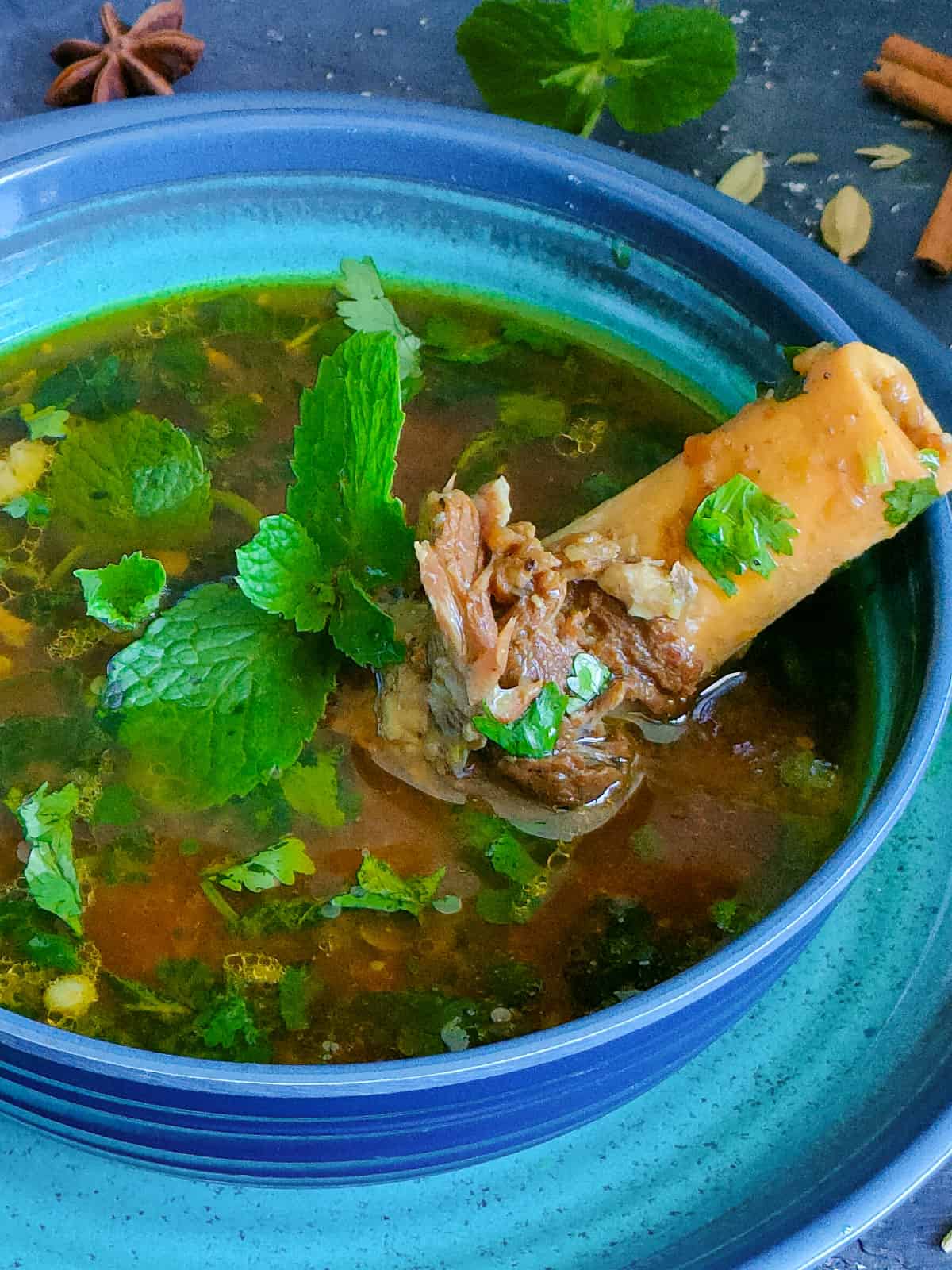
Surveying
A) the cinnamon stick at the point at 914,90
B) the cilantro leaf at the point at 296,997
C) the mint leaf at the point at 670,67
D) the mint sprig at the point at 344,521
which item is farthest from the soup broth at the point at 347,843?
the cinnamon stick at the point at 914,90

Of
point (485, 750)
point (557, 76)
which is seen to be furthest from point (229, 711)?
point (557, 76)

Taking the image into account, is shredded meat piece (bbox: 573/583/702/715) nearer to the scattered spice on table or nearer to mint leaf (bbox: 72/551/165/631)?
mint leaf (bbox: 72/551/165/631)

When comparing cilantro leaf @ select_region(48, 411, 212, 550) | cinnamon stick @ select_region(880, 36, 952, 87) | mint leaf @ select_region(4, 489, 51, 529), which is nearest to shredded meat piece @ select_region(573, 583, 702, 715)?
cilantro leaf @ select_region(48, 411, 212, 550)

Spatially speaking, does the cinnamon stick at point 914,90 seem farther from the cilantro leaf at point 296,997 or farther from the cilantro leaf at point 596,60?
the cilantro leaf at point 296,997

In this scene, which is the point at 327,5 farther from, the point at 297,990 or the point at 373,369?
the point at 297,990

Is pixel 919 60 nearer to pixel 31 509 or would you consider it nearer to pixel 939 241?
pixel 939 241

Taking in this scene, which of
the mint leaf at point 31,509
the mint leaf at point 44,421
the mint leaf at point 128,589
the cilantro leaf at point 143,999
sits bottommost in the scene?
the cilantro leaf at point 143,999
